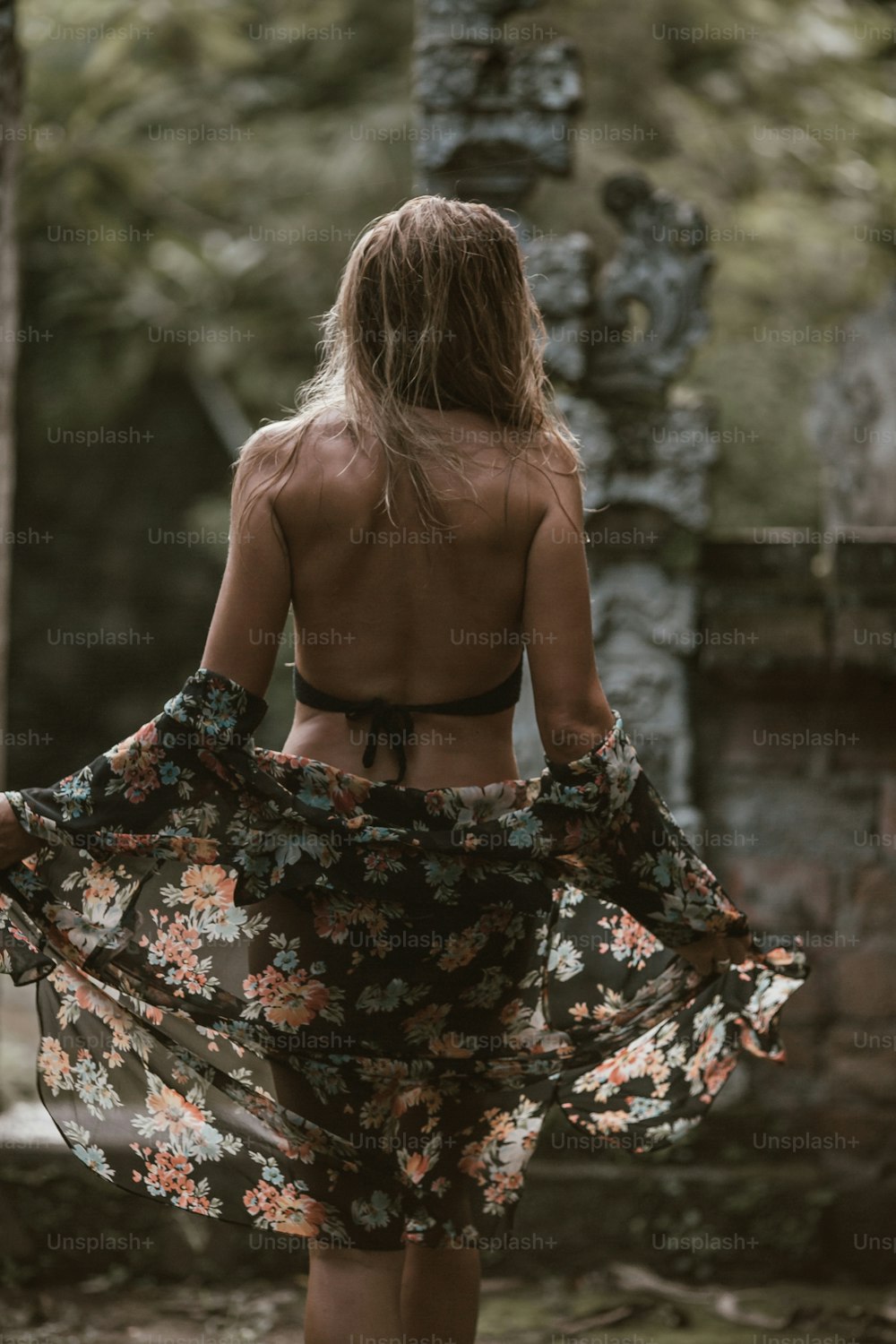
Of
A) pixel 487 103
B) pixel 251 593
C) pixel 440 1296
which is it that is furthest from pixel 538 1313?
pixel 487 103

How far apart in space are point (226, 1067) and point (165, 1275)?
150cm

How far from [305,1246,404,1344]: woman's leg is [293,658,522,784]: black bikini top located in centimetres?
78

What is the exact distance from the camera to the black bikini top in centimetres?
228

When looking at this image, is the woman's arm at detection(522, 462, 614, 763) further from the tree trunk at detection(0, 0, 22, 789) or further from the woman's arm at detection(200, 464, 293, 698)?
the tree trunk at detection(0, 0, 22, 789)

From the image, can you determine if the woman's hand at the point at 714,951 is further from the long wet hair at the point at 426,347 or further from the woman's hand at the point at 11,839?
the woman's hand at the point at 11,839

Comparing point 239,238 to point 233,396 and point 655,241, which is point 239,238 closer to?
point 233,396

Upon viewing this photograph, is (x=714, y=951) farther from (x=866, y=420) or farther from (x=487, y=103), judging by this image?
(x=487, y=103)

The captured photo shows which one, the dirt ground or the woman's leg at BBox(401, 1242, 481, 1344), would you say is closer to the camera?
the woman's leg at BBox(401, 1242, 481, 1344)

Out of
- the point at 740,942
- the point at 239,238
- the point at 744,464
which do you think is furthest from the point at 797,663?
the point at 239,238

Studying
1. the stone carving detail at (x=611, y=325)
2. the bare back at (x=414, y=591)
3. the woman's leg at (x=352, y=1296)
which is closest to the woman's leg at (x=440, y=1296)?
the woman's leg at (x=352, y=1296)

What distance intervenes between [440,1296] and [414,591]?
1.21 m

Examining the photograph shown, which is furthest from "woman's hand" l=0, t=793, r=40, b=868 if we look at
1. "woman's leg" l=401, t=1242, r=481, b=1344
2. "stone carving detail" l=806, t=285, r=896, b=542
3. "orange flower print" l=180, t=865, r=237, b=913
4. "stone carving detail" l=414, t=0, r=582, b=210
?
"stone carving detail" l=806, t=285, r=896, b=542

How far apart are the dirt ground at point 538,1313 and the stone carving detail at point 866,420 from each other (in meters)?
2.07

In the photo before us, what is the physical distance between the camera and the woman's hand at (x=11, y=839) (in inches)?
89.5
